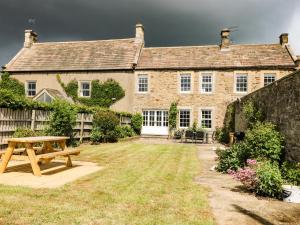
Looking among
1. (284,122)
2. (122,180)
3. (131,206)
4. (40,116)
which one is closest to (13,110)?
(40,116)

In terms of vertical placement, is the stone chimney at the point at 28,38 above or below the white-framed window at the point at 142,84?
above

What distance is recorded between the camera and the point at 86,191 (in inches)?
247

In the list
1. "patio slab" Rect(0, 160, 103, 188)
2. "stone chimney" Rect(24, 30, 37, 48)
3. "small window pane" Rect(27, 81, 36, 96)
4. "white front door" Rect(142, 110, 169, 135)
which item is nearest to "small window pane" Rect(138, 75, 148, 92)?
"white front door" Rect(142, 110, 169, 135)

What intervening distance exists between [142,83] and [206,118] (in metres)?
6.56

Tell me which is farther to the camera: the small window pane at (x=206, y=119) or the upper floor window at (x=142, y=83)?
the upper floor window at (x=142, y=83)

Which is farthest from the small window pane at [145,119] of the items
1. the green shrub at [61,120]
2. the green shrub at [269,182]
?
the green shrub at [269,182]

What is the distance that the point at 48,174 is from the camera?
8.03 m

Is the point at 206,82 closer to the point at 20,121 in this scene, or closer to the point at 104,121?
the point at 104,121

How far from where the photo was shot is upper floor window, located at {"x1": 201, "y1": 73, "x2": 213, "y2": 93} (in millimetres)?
26766

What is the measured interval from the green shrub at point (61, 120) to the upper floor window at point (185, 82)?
13.5 meters

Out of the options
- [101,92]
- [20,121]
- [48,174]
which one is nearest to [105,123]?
[20,121]

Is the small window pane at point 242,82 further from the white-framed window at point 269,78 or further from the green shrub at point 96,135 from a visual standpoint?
the green shrub at point 96,135

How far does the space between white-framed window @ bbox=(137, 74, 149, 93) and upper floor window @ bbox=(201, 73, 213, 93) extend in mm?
4991

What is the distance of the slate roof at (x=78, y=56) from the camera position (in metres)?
28.7
